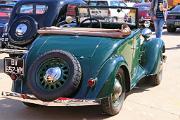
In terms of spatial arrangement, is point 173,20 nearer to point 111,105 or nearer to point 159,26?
point 159,26

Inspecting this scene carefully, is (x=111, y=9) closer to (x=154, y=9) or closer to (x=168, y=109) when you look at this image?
(x=168, y=109)

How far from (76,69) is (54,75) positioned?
0.29 m

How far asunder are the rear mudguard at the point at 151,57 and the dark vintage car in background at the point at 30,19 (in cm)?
287

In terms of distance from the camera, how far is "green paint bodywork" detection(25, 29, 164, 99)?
536 centimetres

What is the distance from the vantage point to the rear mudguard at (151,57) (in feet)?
23.5

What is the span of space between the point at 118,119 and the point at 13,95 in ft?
4.58

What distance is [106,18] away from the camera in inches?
283

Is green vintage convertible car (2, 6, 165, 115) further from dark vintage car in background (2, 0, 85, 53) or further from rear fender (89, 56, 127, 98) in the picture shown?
dark vintage car in background (2, 0, 85, 53)

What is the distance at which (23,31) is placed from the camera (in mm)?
9273

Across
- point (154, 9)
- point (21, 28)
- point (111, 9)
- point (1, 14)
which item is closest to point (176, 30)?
point (154, 9)

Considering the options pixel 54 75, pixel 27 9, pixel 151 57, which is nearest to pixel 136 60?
pixel 151 57

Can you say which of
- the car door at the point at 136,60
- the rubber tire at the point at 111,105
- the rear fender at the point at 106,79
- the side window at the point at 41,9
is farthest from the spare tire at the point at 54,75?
the side window at the point at 41,9

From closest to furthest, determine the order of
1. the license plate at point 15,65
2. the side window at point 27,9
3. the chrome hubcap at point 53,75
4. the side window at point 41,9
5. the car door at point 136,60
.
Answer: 1. the chrome hubcap at point 53,75
2. the license plate at point 15,65
3. the car door at point 136,60
4. the side window at point 41,9
5. the side window at point 27,9

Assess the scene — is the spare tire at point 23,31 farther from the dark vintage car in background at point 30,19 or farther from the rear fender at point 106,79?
the rear fender at point 106,79
